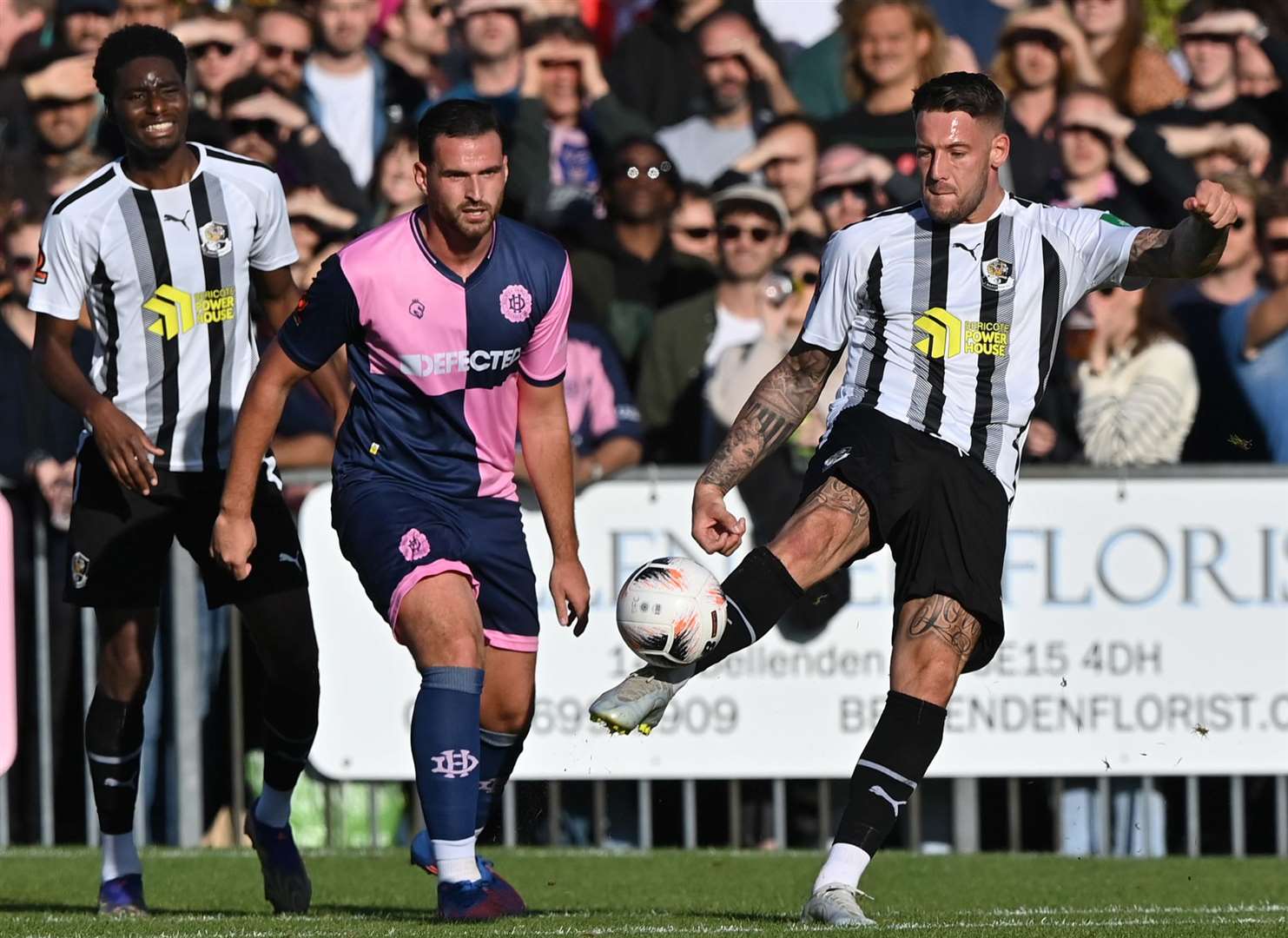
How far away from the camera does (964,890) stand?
8.07 m

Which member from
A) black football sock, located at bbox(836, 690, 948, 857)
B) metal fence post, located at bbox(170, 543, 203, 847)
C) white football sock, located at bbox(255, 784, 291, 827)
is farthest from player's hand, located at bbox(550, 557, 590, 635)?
metal fence post, located at bbox(170, 543, 203, 847)

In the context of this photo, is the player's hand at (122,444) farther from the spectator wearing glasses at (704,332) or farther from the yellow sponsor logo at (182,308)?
the spectator wearing glasses at (704,332)

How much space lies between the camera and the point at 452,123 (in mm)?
6312

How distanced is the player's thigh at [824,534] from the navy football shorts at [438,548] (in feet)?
2.93

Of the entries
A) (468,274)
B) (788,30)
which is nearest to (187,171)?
(468,274)

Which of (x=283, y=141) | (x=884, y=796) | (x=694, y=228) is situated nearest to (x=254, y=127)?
(x=283, y=141)

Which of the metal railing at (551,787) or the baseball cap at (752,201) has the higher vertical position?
the baseball cap at (752,201)

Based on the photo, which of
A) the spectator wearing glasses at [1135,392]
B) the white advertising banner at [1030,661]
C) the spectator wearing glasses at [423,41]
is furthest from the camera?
the spectator wearing glasses at [423,41]

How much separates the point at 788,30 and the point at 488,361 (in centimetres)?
663

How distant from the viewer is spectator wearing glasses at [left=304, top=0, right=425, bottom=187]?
11953mm

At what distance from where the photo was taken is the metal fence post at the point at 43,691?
9836mm

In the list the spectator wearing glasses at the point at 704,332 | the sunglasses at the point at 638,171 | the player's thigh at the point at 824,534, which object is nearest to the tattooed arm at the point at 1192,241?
the player's thigh at the point at 824,534

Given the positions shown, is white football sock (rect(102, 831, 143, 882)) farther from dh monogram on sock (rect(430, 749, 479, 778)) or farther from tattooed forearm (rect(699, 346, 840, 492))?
tattooed forearm (rect(699, 346, 840, 492))

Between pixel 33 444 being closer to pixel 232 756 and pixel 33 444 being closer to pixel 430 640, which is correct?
pixel 232 756
